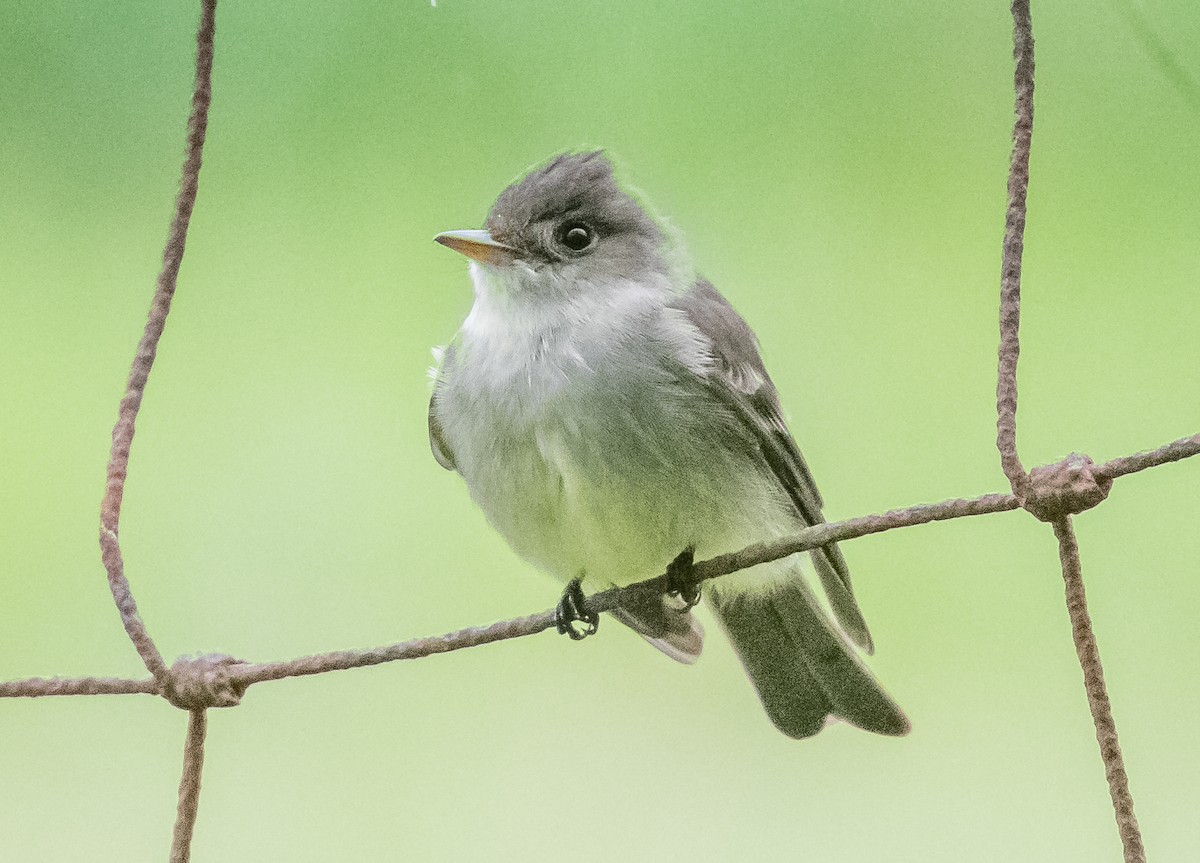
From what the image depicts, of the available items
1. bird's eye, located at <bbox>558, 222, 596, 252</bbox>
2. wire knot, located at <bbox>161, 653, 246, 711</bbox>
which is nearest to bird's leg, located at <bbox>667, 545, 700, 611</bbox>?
bird's eye, located at <bbox>558, 222, 596, 252</bbox>

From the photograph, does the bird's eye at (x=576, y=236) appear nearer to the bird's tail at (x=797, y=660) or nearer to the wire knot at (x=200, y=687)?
the bird's tail at (x=797, y=660)

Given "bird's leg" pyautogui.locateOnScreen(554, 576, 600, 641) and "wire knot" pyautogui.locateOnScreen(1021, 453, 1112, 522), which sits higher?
"bird's leg" pyautogui.locateOnScreen(554, 576, 600, 641)

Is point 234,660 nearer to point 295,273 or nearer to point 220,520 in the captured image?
point 220,520

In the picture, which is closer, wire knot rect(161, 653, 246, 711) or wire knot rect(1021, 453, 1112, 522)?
wire knot rect(1021, 453, 1112, 522)

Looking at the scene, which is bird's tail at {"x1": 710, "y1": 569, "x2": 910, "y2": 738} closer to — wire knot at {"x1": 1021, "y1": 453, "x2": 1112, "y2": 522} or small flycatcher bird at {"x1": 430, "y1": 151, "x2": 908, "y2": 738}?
small flycatcher bird at {"x1": 430, "y1": 151, "x2": 908, "y2": 738}

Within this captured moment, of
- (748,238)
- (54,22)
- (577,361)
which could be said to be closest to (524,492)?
(577,361)

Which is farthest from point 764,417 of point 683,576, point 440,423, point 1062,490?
point 1062,490
